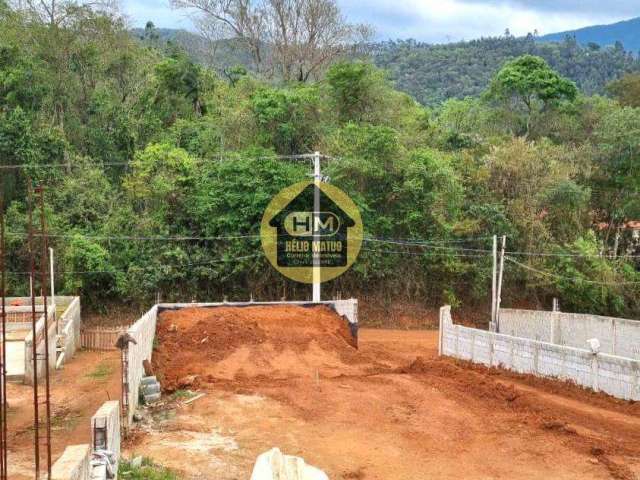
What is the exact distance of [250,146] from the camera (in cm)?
2352

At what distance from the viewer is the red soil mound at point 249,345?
535 inches

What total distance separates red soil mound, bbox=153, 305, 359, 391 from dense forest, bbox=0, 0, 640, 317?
19.4ft

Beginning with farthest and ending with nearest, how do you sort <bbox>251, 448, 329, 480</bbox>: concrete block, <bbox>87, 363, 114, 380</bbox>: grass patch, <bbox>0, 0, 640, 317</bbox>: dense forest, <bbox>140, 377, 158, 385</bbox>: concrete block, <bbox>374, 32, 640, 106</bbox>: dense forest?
1. <bbox>374, 32, 640, 106</bbox>: dense forest
2. <bbox>0, 0, 640, 317</bbox>: dense forest
3. <bbox>87, 363, 114, 380</bbox>: grass patch
4. <bbox>140, 377, 158, 385</bbox>: concrete block
5. <bbox>251, 448, 329, 480</bbox>: concrete block

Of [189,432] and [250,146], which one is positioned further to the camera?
[250,146]

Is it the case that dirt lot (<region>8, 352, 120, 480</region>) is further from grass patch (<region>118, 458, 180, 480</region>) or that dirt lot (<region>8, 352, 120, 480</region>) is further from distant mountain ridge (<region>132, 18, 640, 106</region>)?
distant mountain ridge (<region>132, 18, 640, 106</region>)

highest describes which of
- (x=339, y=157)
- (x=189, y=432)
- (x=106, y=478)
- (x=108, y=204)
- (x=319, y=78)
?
(x=319, y=78)

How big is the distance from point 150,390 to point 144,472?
3960mm

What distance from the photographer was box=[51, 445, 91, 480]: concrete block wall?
5.20m

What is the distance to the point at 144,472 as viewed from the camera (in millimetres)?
7891

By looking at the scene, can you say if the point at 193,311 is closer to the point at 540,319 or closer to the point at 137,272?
the point at 137,272

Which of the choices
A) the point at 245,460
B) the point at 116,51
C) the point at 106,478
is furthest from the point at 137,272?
the point at 106,478

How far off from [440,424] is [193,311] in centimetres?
820

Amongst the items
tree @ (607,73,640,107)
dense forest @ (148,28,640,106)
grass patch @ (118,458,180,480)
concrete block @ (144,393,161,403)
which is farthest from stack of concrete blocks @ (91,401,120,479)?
dense forest @ (148,28,640,106)

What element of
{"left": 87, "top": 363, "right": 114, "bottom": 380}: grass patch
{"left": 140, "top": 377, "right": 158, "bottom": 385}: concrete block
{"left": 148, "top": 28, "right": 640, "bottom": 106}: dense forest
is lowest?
{"left": 87, "top": 363, "right": 114, "bottom": 380}: grass patch
